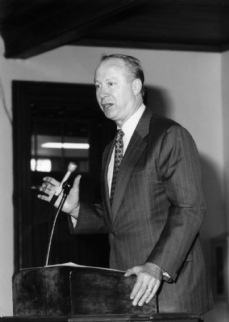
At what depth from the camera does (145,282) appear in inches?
82.7

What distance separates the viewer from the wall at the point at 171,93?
18.5ft

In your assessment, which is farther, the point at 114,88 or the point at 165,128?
the point at 114,88

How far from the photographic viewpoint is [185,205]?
2.38m

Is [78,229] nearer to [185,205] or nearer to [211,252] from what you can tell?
[185,205]

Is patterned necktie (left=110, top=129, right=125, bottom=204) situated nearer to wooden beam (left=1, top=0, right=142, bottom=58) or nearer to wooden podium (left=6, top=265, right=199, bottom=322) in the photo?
wooden podium (left=6, top=265, right=199, bottom=322)

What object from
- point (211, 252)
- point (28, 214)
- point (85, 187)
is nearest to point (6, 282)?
point (28, 214)

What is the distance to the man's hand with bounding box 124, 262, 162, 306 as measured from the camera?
2.04m

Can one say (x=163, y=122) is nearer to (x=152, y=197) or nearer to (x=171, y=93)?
(x=152, y=197)

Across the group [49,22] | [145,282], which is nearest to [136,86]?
[145,282]

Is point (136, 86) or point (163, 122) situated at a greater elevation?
point (136, 86)

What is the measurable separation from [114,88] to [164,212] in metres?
0.56

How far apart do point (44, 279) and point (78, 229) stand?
676 mm

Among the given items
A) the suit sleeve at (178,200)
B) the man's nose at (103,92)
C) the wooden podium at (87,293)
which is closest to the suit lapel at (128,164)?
the suit sleeve at (178,200)

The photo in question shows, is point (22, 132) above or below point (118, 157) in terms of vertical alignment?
above
